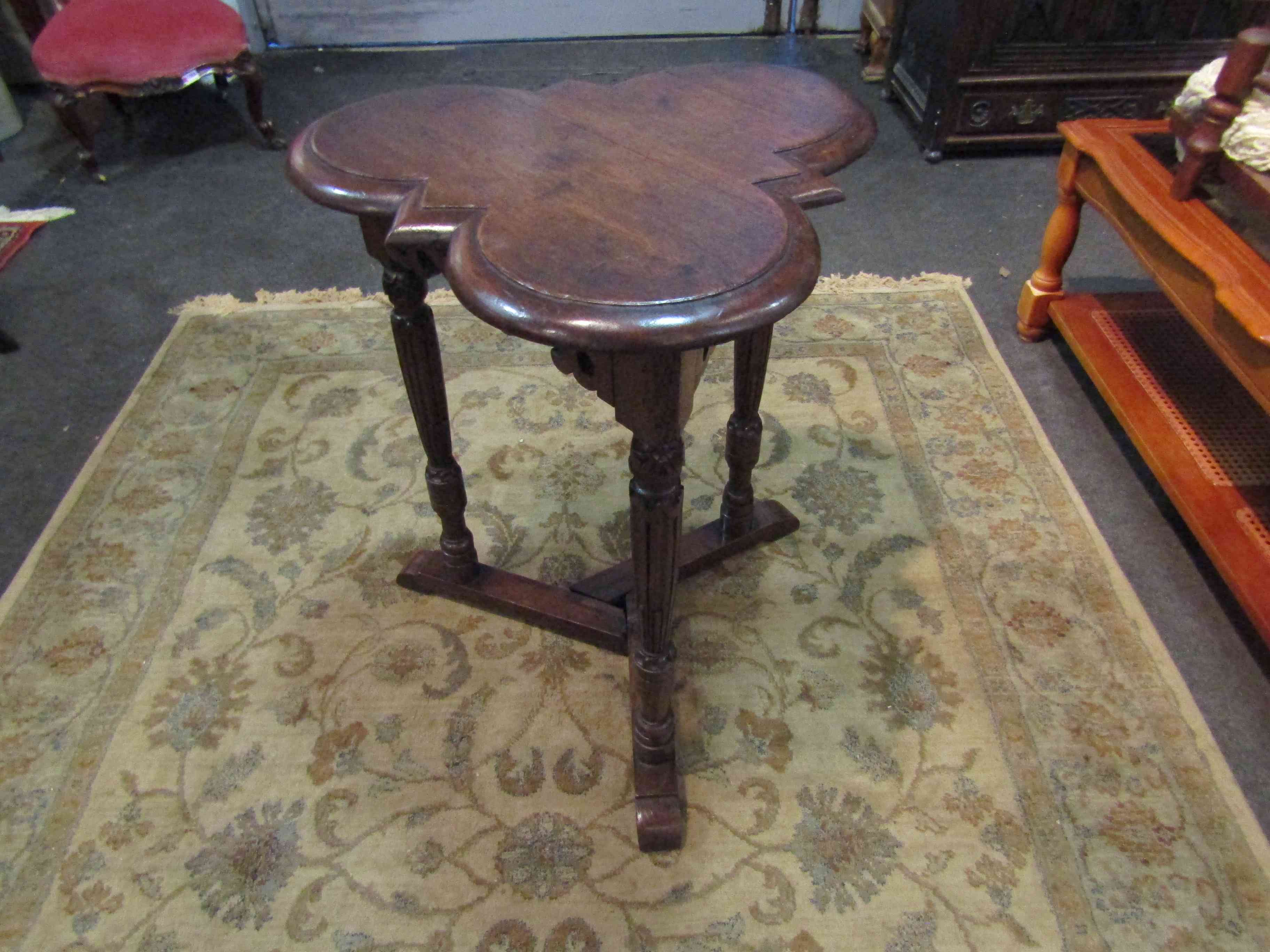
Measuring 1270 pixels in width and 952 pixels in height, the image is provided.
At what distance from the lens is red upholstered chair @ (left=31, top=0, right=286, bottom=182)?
8.31 ft

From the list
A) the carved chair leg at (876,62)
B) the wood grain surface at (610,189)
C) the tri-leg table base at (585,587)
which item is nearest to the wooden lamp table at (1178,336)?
the tri-leg table base at (585,587)

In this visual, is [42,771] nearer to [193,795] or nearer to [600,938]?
[193,795]

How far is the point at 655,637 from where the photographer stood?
1.04m

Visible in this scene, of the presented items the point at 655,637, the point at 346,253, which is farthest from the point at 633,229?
the point at 346,253

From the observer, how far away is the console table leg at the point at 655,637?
874 mm

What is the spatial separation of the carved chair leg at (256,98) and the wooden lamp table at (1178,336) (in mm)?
2456

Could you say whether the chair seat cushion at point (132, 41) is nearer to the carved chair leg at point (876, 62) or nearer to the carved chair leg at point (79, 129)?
the carved chair leg at point (79, 129)

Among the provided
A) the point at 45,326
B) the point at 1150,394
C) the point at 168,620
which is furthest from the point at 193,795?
the point at 1150,394

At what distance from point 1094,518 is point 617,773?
104cm

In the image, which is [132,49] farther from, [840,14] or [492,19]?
[840,14]

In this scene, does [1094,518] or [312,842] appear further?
[1094,518]

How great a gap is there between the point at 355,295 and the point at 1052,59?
2.23 m

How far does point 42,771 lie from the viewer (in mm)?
1228

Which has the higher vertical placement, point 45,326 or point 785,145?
point 785,145
